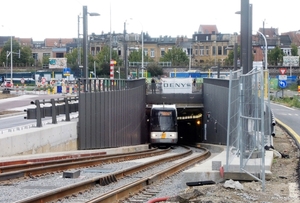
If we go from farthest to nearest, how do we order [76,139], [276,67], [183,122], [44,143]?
[276,67] < [183,122] < [76,139] < [44,143]

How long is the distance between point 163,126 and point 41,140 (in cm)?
2488

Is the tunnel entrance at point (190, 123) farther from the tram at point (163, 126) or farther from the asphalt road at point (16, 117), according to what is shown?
the asphalt road at point (16, 117)

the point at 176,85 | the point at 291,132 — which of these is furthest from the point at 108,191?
the point at 176,85

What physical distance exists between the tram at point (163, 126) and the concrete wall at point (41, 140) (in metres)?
19.4

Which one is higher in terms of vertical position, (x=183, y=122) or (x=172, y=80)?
(x=172, y=80)

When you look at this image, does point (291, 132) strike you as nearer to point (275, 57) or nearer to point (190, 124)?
point (190, 124)

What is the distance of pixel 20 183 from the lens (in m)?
15.4

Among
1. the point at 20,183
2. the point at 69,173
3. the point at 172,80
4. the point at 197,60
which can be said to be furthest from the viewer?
the point at 197,60

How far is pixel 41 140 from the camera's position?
2356 cm

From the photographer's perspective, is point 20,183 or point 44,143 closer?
point 20,183

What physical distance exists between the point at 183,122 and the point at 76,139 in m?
43.1

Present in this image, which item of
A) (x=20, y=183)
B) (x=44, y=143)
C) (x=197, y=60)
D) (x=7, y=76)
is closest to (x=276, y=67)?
(x=197, y=60)

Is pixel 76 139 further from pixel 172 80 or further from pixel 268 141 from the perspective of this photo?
pixel 172 80

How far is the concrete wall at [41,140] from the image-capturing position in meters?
20.8
